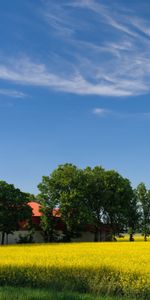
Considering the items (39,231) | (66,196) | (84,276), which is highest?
Answer: (66,196)

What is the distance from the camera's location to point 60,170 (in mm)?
91625

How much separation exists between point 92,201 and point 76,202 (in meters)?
11.5

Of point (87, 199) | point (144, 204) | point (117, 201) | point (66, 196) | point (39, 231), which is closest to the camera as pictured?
point (66, 196)

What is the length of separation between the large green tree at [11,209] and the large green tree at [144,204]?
140ft

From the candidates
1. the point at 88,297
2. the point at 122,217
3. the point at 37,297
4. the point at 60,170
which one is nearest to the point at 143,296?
the point at 88,297

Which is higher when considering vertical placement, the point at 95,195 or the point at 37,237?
the point at 95,195

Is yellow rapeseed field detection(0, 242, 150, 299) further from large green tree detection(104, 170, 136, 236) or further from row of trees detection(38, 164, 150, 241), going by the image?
large green tree detection(104, 170, 136, 236)

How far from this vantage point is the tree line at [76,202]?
251 ft

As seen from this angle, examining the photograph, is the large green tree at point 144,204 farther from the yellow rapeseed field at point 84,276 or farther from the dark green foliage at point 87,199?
the yellow rapeseed field at point 84,276

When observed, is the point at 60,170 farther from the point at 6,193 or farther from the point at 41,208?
the point at 6,193

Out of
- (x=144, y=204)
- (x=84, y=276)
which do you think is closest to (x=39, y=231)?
(x=144, y=204)

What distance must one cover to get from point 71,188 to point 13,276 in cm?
6695

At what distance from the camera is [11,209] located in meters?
76.4

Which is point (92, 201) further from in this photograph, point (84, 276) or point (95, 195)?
point (84, 276)
